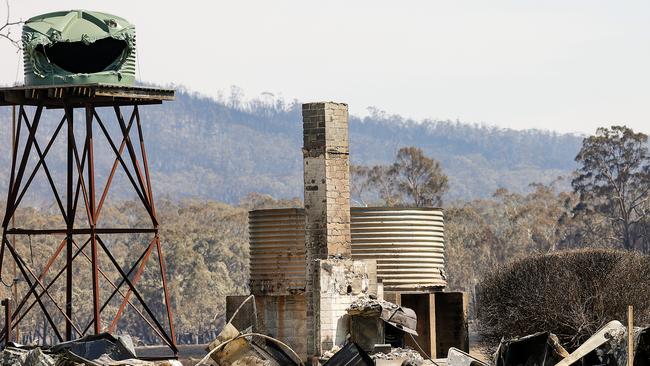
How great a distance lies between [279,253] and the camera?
2844 centimetres

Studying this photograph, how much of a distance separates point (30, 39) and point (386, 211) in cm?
814

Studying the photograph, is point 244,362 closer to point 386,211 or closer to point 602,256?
point 386,211

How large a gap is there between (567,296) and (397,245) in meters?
4.62


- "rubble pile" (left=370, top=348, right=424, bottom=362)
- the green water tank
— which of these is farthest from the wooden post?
the green water tank

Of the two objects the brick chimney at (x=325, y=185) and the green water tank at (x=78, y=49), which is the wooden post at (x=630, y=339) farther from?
the green water tank at (x=78, y=49)

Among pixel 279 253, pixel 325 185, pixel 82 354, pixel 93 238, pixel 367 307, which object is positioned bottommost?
pixel 82 354

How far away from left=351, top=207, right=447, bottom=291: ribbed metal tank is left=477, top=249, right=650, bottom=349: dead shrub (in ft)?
9.71

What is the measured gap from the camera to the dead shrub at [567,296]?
31.3m

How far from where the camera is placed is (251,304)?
2789 cm

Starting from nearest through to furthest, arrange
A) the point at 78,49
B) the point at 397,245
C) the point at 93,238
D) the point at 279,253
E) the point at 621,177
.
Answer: the point at 93,238
the point at 78,49
the point at 279,253
the point at 397,245
the point at 621,177

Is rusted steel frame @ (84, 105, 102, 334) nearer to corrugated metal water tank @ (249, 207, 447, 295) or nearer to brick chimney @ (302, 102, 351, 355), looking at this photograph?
brick chimney @ (302, 102, 351, 355)

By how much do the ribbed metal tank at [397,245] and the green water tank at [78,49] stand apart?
19.3 feet

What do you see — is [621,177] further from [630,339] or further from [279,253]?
[630,339]

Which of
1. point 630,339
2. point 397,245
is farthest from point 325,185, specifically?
point 630,339
